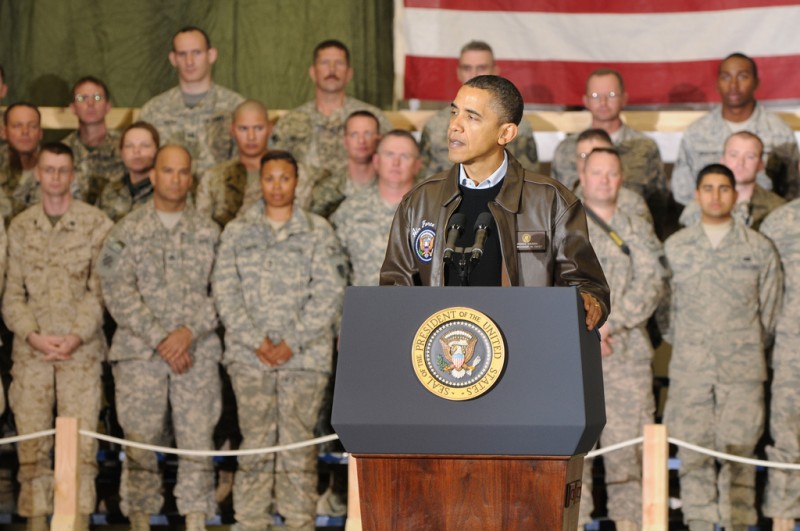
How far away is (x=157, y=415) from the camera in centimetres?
594

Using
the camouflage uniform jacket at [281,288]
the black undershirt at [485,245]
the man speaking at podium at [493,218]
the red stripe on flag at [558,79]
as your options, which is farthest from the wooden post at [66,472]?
the red stripe on flag at [558,79]

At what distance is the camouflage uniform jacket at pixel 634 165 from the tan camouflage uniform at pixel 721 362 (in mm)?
729

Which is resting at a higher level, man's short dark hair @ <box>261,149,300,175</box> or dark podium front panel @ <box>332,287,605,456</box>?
man's short dark hair @ <box>261,149,300,175</box>

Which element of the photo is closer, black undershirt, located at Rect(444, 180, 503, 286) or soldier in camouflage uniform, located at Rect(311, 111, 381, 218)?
black undershirt, located at Rect(444, 180, 503, 286)

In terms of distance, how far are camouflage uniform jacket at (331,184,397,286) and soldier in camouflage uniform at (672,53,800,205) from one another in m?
1.76

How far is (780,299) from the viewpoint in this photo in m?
5.99

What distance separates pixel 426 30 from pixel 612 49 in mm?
1199

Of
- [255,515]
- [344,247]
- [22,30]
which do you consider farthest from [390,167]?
[22,30]

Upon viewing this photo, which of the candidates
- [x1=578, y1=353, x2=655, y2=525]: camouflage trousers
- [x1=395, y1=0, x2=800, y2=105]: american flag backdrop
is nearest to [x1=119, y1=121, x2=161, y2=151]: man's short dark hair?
[x1=395, y1=0, x2=800, y2=105]: american flag backdrop

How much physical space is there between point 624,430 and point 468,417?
359 cm

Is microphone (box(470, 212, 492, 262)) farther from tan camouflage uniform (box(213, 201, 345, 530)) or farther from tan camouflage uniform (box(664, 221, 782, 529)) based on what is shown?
tan camouflage uniform (box(664, 221, 782, 529))

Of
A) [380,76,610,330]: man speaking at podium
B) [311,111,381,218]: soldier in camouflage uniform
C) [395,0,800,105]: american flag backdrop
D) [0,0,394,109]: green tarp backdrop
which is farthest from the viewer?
[0,0,394,109]: green tarp backdrop

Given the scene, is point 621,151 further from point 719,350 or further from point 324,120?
point 324,120

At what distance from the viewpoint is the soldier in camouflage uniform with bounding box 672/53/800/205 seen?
670 centimetres
